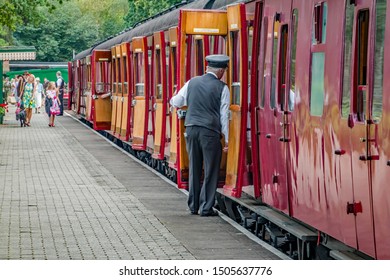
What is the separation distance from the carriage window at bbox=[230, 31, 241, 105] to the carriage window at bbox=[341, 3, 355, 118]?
14.1 feet

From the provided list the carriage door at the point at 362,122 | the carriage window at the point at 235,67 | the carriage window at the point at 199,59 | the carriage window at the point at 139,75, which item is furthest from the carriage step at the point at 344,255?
the carriage window at the point at 139,75

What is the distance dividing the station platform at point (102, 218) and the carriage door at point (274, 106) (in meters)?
0.59

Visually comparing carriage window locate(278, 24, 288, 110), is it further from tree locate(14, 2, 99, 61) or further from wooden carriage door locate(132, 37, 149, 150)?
tree locate(14, 2, 99, 61)

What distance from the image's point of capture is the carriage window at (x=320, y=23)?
30.8ft

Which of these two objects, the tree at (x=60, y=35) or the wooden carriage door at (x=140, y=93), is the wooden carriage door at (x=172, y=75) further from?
the tree at (x=60, y=35)

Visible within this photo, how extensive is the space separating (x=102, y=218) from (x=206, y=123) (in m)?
1.66

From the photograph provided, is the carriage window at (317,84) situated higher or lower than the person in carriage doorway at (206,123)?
higher

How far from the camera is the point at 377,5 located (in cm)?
792

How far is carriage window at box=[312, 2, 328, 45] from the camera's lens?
9402 mm

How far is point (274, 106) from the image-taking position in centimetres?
1138

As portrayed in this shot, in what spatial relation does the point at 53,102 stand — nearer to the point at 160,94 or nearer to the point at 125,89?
the point at 125,89

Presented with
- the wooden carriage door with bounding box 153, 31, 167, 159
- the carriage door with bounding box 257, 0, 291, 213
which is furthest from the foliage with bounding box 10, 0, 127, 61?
the carriage door with bounding box 257, 0, 291, 213

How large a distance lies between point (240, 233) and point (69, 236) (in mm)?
1742
